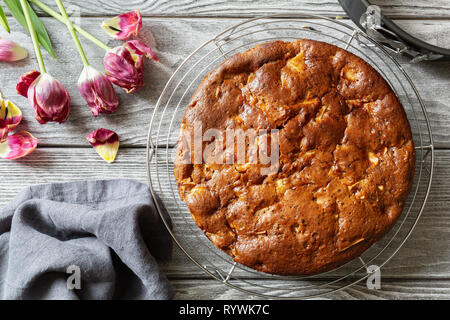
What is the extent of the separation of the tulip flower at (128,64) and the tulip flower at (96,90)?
0.03 metres

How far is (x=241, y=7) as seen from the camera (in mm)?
1457

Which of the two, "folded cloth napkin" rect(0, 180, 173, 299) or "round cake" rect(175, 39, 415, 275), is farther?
"folded cloth napkin" rect(0, 180, 173, 299)

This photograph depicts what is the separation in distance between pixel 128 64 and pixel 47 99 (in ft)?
0.98

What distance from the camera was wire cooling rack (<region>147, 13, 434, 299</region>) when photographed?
1.40 metres

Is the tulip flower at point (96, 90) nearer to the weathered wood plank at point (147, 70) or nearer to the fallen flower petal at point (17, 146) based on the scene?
the weathered wood plank at point (147, 70)

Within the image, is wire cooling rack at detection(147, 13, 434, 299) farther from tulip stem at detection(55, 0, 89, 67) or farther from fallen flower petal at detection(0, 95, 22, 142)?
fallen flower petal at detection(0, 95, 22, 142)

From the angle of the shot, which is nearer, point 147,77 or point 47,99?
point 47,99

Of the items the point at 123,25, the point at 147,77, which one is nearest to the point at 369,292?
the point at 147,77

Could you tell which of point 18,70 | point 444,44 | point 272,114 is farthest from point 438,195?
point 18,70

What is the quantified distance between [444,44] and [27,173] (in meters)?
1.61

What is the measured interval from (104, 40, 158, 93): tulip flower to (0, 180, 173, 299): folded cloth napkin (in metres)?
0.37

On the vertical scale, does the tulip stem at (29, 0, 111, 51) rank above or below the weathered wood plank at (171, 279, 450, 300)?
above

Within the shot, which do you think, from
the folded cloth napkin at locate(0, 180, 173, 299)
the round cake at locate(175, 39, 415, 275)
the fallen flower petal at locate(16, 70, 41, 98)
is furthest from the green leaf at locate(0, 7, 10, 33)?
the round cake at locate(175, 39, 415, 275)

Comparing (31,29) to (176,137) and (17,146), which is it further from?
(176,137)
